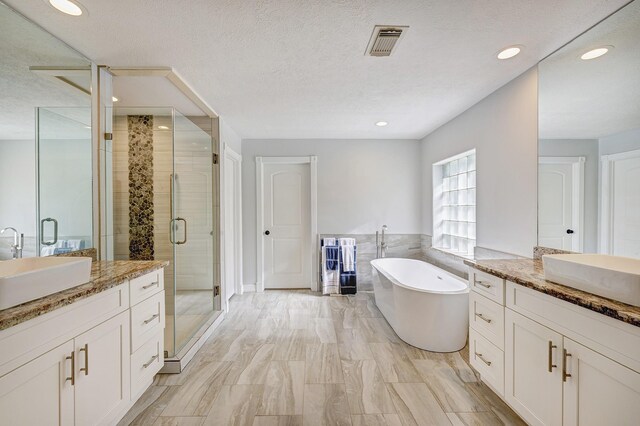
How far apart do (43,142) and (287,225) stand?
308 centimetres

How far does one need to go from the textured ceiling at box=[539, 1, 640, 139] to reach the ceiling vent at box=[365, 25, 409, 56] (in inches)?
44.0

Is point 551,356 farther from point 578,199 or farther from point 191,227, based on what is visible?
point 191,227

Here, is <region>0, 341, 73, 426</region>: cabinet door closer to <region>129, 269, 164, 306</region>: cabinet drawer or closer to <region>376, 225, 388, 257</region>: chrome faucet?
<region>129, 269, 164, 306</region>: cabinet drawer

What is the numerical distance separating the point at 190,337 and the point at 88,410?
1.34 m

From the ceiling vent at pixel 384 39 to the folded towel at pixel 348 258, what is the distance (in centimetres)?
276

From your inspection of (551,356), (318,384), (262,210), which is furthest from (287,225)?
(551,356)

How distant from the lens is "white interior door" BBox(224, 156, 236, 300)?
12.0 feet

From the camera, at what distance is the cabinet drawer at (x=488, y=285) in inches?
68.8

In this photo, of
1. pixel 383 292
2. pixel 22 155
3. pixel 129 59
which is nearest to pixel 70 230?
pixel 22 155

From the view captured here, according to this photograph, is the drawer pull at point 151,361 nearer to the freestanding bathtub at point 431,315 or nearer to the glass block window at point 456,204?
the freestanding bathtub at point 431,315

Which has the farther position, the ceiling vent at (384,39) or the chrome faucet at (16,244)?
the ceiling vent at (384,39)

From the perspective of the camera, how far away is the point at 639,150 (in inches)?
58.5

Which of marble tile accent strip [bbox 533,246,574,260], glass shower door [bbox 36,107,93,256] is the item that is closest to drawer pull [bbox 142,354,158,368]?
glass shower door [bbox 36,107,93,256]

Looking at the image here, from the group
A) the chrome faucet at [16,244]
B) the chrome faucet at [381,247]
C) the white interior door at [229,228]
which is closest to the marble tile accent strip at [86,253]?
the chrome faucet at [16,244]
